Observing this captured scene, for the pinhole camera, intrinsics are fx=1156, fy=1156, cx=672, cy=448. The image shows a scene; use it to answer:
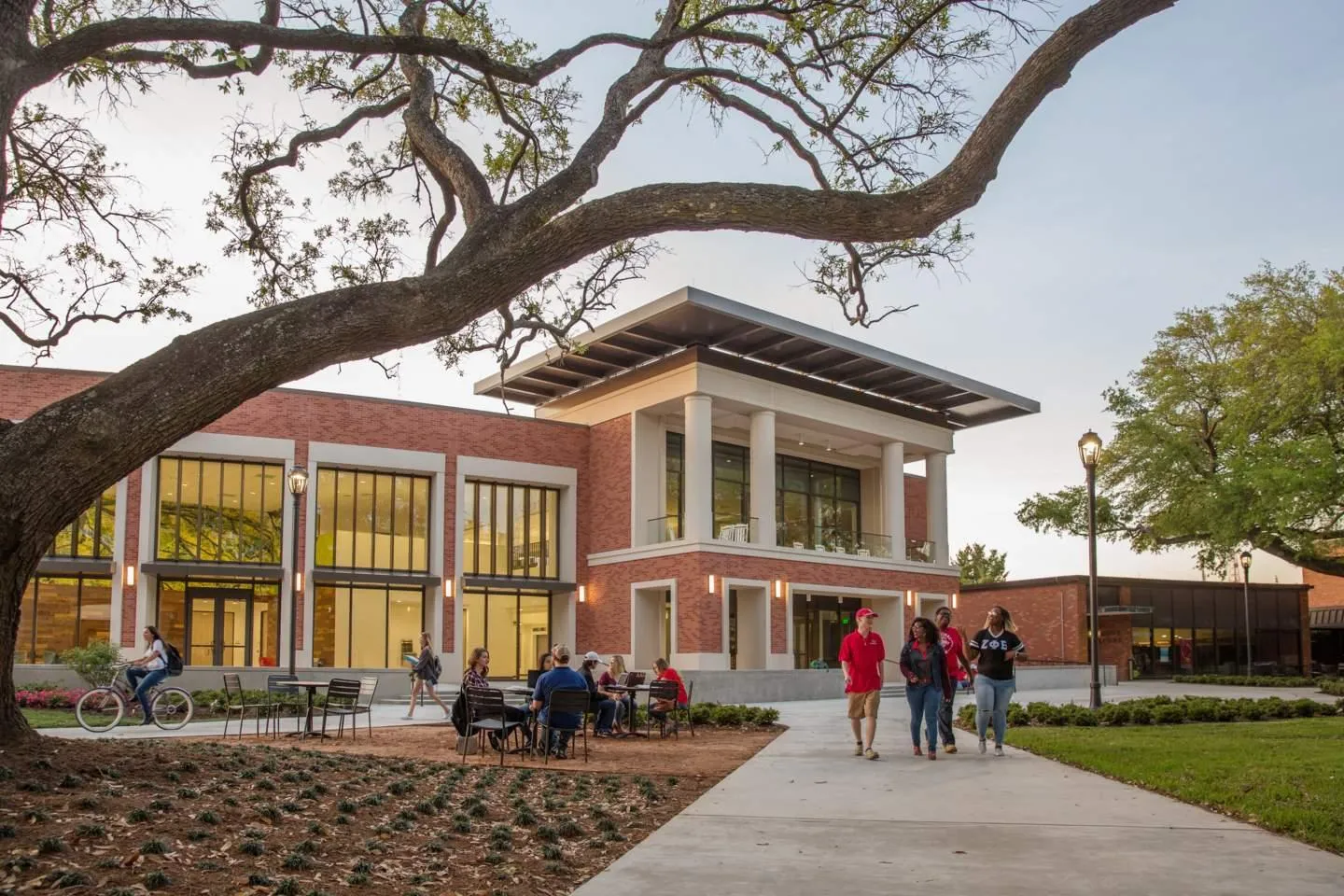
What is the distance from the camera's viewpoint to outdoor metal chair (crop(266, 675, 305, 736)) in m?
18.4

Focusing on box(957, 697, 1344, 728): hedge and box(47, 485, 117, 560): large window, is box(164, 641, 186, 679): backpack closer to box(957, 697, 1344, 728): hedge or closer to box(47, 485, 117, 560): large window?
box(957, 697, 1344, 728): hedge

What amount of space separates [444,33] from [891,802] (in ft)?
33.8

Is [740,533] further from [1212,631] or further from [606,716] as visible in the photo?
[1212,631]

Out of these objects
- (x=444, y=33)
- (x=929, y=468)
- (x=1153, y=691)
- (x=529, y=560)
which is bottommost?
(x=1153, y=691)

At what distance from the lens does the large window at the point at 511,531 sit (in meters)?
35.3

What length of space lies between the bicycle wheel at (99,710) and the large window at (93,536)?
1212 cm

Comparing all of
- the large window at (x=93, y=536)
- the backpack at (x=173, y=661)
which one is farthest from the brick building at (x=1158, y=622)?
the backpack at (x=173, y=661)

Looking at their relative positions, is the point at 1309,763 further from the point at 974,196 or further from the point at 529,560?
the point at 529,560

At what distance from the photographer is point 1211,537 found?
35.9m

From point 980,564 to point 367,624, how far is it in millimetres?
61708

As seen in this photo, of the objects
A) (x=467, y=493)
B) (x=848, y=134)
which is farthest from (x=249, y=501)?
(x=848, y=134)

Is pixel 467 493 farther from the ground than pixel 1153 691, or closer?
farther from the ground

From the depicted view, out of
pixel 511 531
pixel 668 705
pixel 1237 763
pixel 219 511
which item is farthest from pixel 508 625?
pixel 1237 763

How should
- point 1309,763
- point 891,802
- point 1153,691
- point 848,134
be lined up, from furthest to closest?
point 1153,691
point 848,134
point 1309,763
point 891,802
